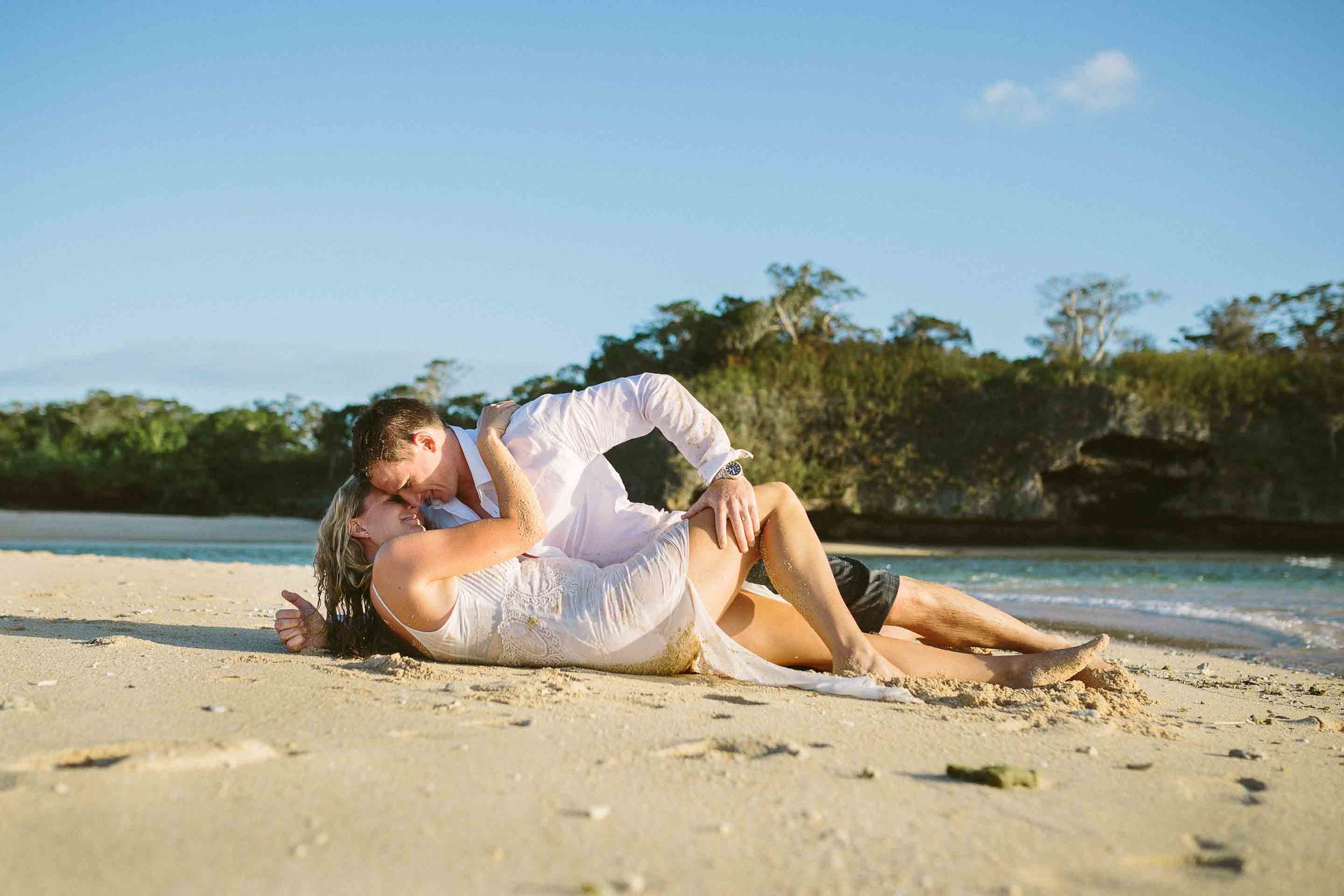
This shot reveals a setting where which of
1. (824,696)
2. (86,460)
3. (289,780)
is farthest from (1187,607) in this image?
(86,460)

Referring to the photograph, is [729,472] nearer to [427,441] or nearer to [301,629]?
[427,441]

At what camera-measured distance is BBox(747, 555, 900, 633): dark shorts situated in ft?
10.4

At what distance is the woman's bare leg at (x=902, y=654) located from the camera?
2.99 m

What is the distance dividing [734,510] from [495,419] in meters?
0.82

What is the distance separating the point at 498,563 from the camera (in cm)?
284

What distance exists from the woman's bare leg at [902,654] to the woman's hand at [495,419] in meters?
0.96

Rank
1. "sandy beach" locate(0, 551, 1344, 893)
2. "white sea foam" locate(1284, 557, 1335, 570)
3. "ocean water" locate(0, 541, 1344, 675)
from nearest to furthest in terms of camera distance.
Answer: "sandy beach" locate(0, 551, 1344, 893) → "ocean water" locate(0, 541, 1344, 675) → "white sea foam" locate(1284, 557, 1335, 570)

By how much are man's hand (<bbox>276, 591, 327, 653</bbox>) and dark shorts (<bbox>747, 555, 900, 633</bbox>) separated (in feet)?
5.04

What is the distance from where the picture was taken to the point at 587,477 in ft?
10.1

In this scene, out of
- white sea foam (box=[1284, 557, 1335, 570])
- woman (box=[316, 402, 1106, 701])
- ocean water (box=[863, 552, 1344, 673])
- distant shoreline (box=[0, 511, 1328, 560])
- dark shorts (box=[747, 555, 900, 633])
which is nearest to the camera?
woman (box=[316, 402, 1106, 701])

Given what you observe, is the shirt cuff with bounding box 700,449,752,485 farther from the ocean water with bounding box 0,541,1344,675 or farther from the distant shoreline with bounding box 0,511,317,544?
the distant shoreline with bounding box 0,511,317,544

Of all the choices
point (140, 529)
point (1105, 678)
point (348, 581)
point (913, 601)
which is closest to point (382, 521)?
point (348, 581)

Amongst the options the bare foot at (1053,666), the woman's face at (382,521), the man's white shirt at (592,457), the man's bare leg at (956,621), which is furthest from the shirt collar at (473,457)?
the bare foot at (1053,666)

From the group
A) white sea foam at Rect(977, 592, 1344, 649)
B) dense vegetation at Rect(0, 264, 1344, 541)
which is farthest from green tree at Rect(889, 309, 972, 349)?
white sea foam at Rect(977, 592, 1344, 649)
